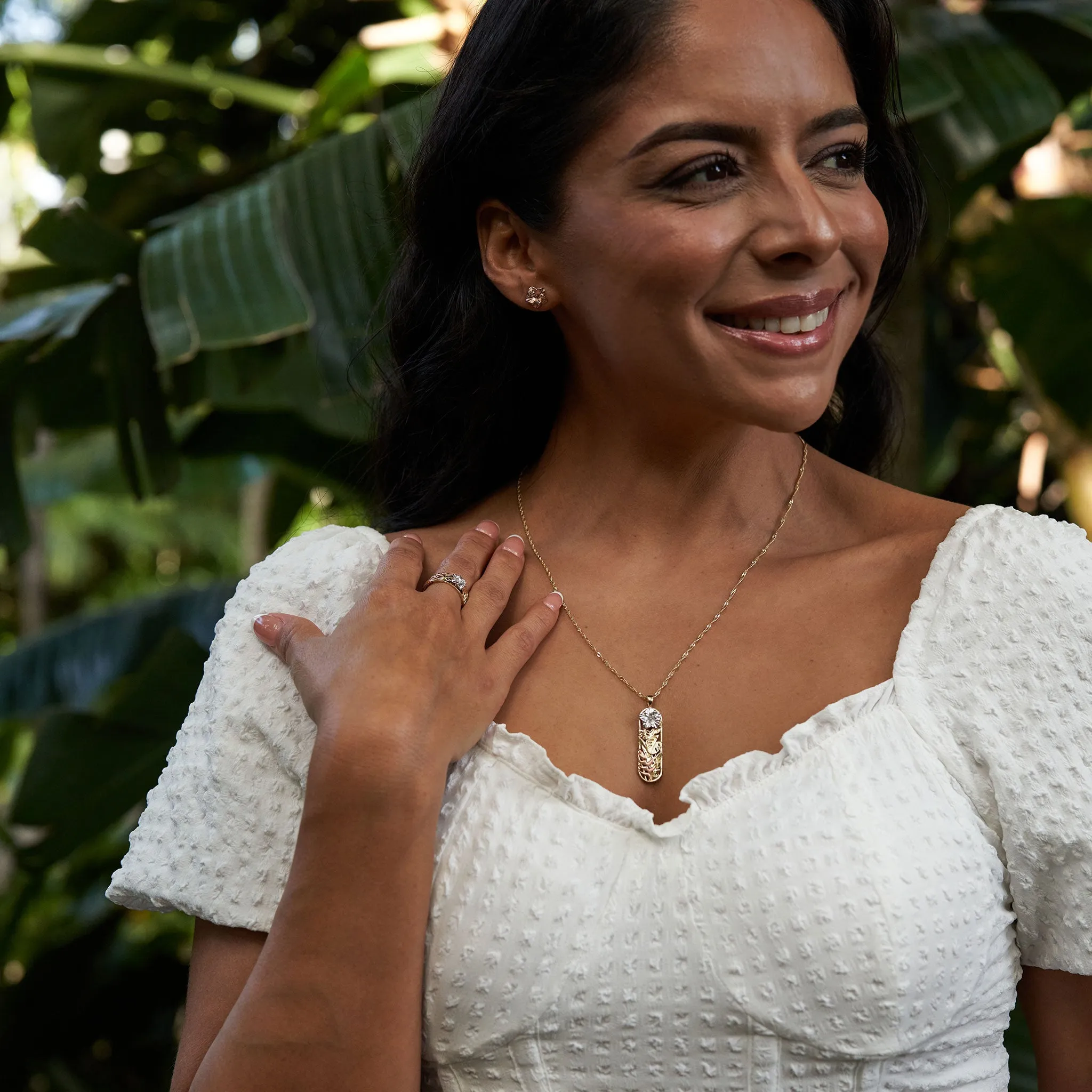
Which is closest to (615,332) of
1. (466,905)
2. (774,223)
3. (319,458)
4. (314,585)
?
(774,223)

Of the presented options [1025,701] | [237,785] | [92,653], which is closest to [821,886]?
[1025,701]

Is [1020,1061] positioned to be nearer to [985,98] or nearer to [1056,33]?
[985,98]

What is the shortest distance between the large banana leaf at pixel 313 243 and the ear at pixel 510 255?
424 millimetres

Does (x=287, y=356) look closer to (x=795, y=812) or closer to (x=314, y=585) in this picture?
(x=314, y=585)

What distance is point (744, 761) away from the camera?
4.42ft

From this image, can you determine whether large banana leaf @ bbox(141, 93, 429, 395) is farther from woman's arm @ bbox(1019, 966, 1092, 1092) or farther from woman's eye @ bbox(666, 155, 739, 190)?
woman's arm @ bbox(1019, 966, 1092, 1092)

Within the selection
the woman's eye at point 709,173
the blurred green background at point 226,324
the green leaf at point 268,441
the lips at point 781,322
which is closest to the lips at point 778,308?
the lips at point 781,322

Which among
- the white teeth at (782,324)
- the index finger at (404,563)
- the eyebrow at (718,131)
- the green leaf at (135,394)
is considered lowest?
the index finger at (404,563)

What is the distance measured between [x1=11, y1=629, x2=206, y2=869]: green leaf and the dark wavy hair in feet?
2.57

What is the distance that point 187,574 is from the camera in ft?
25.9

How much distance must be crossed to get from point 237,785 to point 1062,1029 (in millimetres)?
890

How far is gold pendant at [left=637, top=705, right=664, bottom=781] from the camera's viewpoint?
141 centimetres

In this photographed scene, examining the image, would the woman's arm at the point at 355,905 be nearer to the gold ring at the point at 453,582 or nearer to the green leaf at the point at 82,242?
the gold ring at the point at 453,582

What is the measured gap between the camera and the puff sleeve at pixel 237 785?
1.43m
